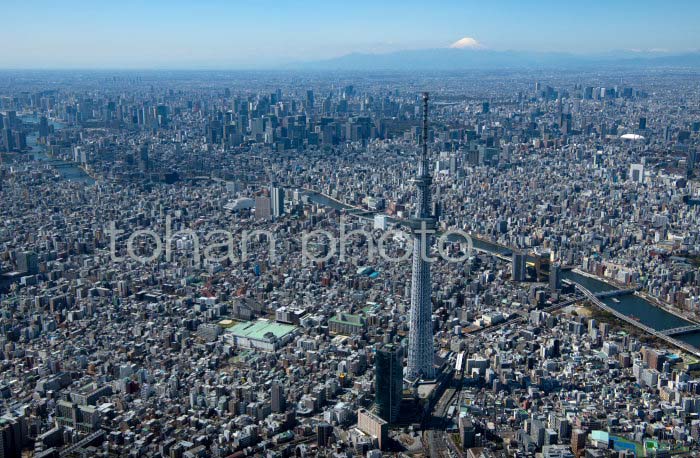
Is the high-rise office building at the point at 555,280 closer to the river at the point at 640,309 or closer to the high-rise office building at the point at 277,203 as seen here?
the river at the point at 640,309

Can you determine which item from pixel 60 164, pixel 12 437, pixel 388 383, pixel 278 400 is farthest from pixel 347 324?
pixel 60 164

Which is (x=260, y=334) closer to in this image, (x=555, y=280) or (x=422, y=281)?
(x=422, y=281)

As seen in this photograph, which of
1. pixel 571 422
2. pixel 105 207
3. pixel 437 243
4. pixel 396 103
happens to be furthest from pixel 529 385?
pixel 396 103

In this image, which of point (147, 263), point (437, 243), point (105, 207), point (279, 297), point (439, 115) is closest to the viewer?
point (279, 297)

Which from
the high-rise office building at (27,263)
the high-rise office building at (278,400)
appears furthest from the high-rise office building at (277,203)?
the high-rise office building at (278,400)

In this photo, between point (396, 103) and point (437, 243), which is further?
point (396, 103)

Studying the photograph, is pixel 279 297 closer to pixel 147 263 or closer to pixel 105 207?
pixel 147 263
